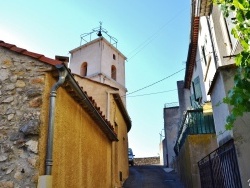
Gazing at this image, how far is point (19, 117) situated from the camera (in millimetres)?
4328

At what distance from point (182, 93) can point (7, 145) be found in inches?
731

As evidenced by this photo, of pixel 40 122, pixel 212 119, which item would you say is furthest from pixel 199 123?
pixel 40 122

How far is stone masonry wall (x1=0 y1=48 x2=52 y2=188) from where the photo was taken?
3.94 metres

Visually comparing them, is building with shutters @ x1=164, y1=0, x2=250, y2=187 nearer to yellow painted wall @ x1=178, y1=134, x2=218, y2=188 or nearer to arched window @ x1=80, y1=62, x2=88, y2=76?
yellow painted wall @ x1=178, y1=134, x2=218, y2=188

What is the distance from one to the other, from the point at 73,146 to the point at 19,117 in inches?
57.4

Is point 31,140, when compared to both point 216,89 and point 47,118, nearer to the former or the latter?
point 47,118

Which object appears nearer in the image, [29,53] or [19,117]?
[19,117]

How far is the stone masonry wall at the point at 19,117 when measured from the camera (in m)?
3.94

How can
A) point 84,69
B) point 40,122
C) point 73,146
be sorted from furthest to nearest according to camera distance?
point 84,69 → point 73,146 → point 40,122

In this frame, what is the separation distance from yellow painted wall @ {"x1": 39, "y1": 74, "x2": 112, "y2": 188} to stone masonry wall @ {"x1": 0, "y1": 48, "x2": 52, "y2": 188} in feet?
0.47

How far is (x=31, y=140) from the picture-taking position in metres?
4.10

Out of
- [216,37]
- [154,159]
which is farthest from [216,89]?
[154,159]

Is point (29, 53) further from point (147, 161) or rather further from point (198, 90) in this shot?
point (147, 161)

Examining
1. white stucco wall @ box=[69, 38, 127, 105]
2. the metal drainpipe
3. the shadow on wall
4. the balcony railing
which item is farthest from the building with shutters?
the shadow on wall
